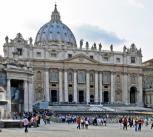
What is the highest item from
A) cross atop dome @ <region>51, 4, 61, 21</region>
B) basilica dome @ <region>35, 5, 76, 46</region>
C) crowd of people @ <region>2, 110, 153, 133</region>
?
cross atop dome @ <region>51, 4, 61, 21</region>

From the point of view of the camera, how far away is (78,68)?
103250 millimetres

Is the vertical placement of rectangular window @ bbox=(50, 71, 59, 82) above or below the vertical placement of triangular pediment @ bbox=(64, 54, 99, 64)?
below

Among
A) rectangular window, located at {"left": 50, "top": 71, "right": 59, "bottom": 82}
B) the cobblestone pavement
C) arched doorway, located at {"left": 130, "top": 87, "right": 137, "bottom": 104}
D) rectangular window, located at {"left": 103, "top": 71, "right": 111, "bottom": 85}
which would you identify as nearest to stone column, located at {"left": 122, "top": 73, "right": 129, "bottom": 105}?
arched doorway, located at {"left": 130, "top": 87, "right": 137, "bottom": 104}

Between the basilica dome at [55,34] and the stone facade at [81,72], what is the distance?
79.3 feet

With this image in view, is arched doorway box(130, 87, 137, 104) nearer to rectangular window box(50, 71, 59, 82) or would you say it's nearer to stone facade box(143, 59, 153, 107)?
stone facade box(143, 59, 153, 107)

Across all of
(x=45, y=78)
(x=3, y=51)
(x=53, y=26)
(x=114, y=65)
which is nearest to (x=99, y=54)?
(x=114, y=65)

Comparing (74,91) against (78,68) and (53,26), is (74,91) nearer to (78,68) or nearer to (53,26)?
(78,68)

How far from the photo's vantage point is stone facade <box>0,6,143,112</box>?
323ft

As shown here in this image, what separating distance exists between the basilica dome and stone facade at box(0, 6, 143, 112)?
24.2 meters

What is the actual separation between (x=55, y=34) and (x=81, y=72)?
30.3m

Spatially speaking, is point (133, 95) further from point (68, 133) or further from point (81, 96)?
point (68, 133)

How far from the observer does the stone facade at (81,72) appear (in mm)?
98375

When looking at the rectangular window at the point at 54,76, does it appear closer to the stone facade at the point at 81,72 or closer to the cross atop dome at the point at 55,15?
the stone facade at the point at 81,72

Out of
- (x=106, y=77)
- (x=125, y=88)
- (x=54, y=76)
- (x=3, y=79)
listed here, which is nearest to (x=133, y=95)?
(x=125, y=88)
